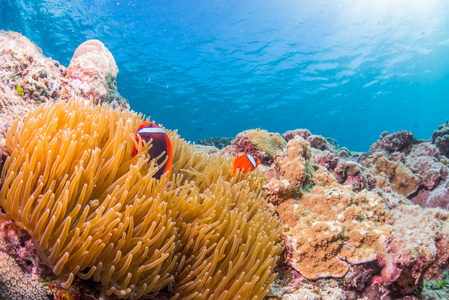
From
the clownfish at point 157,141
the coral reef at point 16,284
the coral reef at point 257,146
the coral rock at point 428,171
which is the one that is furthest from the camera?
the coral rock at point 428,171

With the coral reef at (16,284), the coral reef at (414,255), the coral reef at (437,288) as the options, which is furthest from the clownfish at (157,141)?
the coral reef at (437,288)

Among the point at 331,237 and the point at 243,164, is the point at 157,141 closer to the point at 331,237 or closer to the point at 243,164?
the point at 243,164

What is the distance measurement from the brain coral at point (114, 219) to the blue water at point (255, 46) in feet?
82.2

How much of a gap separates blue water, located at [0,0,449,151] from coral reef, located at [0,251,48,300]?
25.8 meters

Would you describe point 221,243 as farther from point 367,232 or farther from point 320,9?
point 320,9

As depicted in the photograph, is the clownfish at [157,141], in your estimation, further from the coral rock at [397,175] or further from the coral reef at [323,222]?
the coral rock at [397,175]

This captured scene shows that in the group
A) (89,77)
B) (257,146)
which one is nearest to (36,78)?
(89,77)

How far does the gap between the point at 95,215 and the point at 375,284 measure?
267cm

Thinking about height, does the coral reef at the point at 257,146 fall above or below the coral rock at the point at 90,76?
above

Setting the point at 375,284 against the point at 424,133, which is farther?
the point at 424,133

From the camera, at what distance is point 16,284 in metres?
1.26

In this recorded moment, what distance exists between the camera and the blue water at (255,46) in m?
23.1

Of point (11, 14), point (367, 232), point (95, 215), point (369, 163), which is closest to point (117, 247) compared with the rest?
point (95, 215)

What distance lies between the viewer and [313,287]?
228 cm
